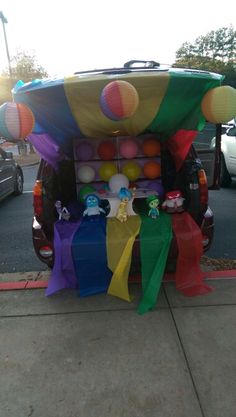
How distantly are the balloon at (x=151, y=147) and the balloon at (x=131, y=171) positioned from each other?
25cm

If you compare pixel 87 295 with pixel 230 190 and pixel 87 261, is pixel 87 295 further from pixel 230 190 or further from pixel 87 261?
pixel 230 190

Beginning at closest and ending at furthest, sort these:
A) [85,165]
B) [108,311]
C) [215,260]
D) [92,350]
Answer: [92,350], [108,311], [215,260], [85,165]

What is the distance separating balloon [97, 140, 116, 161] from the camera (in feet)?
16.3

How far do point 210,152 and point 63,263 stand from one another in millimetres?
3101

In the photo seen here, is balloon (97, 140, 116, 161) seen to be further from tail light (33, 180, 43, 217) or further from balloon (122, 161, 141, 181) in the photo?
tail light (33, 180, 43, 217)

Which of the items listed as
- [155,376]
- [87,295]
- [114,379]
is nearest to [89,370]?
[114,379]

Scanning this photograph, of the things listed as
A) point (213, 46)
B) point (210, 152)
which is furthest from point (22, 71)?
point (213, 46)

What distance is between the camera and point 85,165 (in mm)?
5039

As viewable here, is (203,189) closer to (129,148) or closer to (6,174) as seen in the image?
(129,148)

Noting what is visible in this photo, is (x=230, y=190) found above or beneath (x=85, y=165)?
beneath

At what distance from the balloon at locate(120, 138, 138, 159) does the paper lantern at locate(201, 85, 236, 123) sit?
164 centimetres

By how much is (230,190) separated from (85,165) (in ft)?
15.3

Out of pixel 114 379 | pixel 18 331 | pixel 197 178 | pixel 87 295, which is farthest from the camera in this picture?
pixel 197 178

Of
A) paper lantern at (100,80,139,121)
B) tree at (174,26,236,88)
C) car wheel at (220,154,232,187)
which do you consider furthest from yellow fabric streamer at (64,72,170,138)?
tree at (174,26,236,88)
